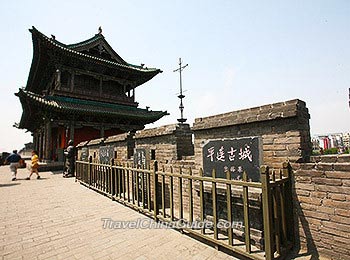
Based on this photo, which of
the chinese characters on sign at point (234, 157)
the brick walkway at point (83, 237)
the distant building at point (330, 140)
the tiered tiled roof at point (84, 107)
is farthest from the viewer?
the distant building at point (330, 140)

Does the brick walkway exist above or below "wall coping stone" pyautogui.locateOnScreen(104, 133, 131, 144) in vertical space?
below

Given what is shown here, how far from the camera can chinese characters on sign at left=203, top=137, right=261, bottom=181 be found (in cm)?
293

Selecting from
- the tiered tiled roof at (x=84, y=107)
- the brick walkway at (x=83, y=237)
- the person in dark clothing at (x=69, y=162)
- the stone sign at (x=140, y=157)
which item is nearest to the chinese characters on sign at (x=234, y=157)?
the brick walkway at (x=83, y=237)

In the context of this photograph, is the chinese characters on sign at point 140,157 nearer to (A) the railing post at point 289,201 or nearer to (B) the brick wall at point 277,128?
(B) the brick wall at point 277,128

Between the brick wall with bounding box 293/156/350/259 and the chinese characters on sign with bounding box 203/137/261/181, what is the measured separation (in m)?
0.51

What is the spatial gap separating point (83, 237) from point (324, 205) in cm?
340

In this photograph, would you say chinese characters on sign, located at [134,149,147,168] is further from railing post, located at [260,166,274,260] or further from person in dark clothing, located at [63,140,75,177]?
person in dark clothing, located at [63,140,75,177]

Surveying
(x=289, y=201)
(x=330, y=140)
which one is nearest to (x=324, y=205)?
(x=289, y=201)

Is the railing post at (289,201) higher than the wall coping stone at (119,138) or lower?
lower

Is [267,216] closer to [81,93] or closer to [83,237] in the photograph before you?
[83,237]

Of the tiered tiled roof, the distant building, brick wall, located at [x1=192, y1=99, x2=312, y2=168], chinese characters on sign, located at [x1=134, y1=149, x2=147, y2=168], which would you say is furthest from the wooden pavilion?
the distant building

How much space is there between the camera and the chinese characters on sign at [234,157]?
2.93 m

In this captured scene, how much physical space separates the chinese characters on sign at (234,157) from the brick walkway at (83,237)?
109 centimetres

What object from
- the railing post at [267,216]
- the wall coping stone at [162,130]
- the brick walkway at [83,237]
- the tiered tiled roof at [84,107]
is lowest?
the brick walkway at [83,237]
